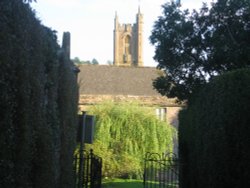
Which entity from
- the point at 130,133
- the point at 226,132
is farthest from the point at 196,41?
the point at 130,133

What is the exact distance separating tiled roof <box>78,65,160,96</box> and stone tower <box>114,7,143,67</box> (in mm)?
29172

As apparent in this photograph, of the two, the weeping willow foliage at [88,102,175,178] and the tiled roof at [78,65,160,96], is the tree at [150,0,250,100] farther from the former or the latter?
the tiled roof at [78,65,160,96]

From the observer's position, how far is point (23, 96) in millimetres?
4645

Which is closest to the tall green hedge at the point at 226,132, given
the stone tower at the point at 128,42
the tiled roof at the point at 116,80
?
the tiled roof at the point at 116,80

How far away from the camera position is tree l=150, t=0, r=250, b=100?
1328 centimetres

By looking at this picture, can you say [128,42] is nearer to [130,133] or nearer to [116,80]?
[116,80]

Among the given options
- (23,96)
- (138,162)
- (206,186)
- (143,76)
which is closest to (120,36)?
(143,76)

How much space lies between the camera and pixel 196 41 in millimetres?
14242

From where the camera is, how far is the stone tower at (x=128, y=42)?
7644cm

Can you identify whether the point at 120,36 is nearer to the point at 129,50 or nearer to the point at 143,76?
the point at 129,50

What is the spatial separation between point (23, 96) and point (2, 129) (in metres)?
0.73

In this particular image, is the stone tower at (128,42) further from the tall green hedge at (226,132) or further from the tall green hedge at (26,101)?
the tall green hedge at (26,101)

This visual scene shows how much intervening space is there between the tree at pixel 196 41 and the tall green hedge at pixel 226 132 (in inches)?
128

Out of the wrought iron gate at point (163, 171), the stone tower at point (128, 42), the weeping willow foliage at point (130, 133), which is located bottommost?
the wrought iron gate at point (163, 171)
